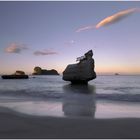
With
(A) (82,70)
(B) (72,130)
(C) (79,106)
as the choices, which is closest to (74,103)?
(C) (79,106)

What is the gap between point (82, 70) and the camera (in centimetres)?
5731

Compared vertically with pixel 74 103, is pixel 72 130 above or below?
above

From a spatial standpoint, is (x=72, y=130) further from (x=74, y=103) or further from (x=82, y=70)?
(x=82, y=70)

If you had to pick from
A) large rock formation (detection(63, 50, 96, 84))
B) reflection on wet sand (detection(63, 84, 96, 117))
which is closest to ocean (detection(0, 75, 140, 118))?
reflection on wet sand (detection(63, 84, 96, 117))

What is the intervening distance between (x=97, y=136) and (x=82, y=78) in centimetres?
5046

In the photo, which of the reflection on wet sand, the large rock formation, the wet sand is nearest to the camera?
the wet sand

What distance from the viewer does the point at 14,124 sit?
8547 millimetres

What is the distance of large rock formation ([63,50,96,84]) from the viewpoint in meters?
57.2

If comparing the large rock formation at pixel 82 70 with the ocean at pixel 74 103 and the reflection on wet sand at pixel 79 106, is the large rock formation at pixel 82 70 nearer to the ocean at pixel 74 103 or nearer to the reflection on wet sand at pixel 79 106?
the ocean at pixel 74 103

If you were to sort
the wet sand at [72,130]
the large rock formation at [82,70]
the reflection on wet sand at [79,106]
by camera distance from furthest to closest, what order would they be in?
the large rock formation at [82,70] < the reflection on wet sand at [79,106] < the wet sand at [72,130]

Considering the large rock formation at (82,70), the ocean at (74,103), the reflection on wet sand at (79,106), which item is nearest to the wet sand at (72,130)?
the ocean at (74,103)

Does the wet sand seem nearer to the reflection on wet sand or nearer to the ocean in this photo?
the ocean

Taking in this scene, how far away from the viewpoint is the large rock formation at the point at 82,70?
188 ft

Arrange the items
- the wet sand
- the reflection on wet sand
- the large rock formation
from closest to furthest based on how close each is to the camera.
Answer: the wet sand → the reflection on wet sand → the large rock formation
